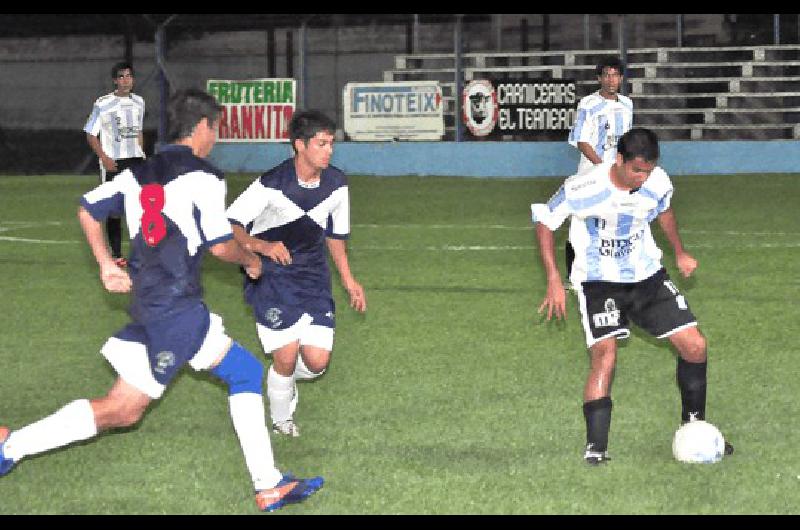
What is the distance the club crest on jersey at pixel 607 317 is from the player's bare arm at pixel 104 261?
Result: 7.41 feet

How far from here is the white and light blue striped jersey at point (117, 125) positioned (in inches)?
675

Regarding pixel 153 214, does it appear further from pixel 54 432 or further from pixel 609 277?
pixel 609 277

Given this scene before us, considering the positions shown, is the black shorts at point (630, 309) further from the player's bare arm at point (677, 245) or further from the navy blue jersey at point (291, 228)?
the navy blue jersey at point (291, 228)

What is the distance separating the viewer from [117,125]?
17.1 metres

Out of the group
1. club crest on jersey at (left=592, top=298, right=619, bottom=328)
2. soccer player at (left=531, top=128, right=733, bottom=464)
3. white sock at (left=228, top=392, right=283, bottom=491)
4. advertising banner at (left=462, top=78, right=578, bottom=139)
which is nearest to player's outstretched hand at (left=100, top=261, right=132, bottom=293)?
white sock at (left=228, top=392, right=283, bottom=491)

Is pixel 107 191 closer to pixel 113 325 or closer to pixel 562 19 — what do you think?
pixel 113 325

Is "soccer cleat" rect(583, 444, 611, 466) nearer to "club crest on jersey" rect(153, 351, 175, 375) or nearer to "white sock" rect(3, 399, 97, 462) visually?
"club crest on jersey" rect(153, 351, 175, 375)

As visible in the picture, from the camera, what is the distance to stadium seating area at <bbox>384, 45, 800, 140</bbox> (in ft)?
102

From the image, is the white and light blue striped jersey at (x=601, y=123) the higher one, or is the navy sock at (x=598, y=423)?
the white and light blue striped jersey at (x=601, y=123)

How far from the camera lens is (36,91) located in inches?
1457

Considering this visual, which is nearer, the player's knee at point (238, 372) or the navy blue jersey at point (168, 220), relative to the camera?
the navy blue jersey at point (168, 220)

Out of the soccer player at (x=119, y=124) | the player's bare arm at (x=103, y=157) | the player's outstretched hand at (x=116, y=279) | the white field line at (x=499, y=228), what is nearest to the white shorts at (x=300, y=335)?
the player's outstretched hand at (x=116, y=279)

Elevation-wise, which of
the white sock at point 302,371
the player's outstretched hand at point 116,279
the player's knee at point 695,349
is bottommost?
the white sock at point 302,371

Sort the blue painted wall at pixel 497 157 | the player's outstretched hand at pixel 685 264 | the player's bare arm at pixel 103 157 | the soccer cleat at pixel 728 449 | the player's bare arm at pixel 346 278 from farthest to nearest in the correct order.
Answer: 1. the blue painted wall at pixel 497 157
2. the player's bare arm at pixel 103 157
3. the player's bare arm at pixel 346 278
4. the player's outstretched hand at pixel 685 264
5. the soccer cleat at pixel 728 449
